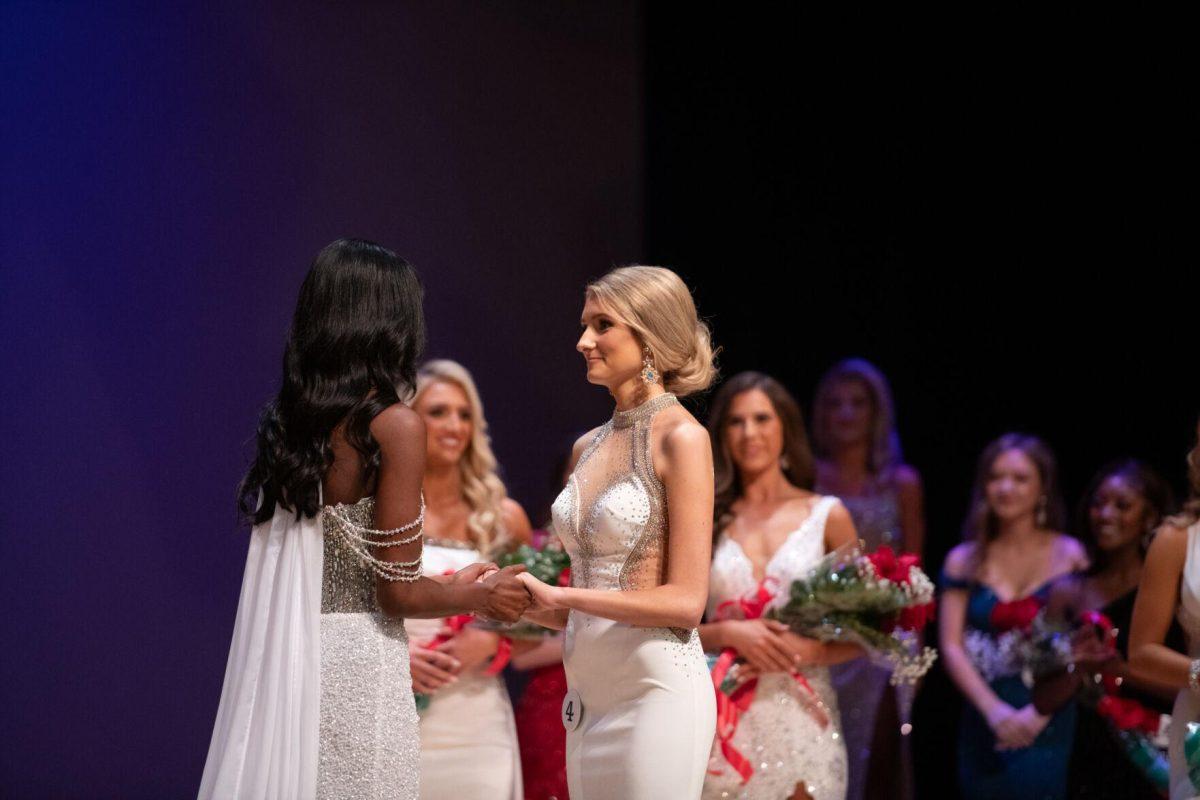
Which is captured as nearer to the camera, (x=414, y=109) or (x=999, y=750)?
(x=999, y=750)

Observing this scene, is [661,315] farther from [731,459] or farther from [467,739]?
[467,739]

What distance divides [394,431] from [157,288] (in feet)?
10.4

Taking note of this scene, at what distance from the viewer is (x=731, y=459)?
515cm

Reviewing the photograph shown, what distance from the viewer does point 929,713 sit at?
735 centimetres

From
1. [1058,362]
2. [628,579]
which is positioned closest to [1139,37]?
[1058,362]

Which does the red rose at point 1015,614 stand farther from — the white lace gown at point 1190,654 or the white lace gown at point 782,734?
the white lace gown at point 1190,654

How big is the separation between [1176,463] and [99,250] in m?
5.22

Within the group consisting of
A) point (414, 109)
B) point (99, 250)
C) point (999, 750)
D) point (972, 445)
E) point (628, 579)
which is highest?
point (414, 109)

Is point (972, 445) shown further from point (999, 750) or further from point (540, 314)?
point (540, 314)

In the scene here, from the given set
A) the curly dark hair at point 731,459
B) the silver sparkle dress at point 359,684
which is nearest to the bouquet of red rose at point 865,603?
the curly dark hair at point 731,459

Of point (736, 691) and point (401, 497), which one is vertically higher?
point (401, 497)

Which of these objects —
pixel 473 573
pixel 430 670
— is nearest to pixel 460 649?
pixel 430 670

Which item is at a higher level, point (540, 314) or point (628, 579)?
point (540, 314)

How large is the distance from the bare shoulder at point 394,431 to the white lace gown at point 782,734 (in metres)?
1.85
